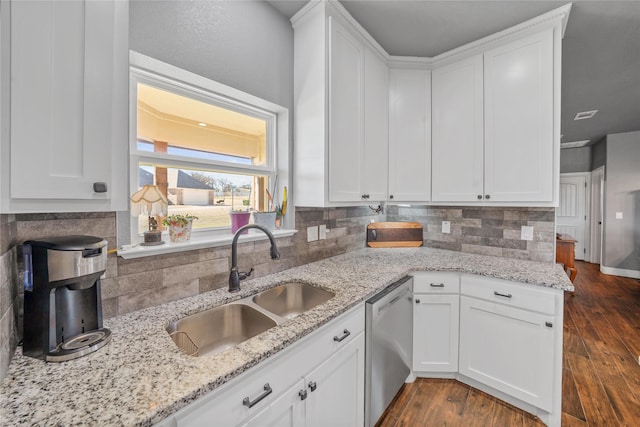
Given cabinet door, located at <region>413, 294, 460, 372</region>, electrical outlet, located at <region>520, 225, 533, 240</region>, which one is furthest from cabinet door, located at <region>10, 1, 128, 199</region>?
electrical outlet, located at <region>520, 225, 533, 240</region>

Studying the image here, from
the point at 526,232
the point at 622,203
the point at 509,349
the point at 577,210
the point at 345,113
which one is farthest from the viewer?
the point at 577,210

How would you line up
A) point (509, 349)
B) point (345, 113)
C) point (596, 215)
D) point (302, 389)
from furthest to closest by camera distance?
point (596, 215), point (345, 113), point (509, 349), point (302, 389)

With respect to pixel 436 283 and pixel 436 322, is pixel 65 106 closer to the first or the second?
pixel 436 283

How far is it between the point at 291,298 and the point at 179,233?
2.42ft

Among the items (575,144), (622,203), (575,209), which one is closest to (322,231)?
(622,203)

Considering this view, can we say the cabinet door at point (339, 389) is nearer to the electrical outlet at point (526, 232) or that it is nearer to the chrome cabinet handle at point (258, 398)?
the chrome cabinet handle at point (258, 398)

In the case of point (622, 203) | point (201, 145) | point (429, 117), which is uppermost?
point (429, 117)

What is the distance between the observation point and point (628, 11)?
1716 millimetres

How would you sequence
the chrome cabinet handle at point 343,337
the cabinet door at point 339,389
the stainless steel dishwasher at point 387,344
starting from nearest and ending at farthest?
the cabinet door at point 339,389 < the chrome cabinet handle at point 343,337 < the stainless steel dishwasher at point 387,344

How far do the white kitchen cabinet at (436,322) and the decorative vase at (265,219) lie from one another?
108 centimetres

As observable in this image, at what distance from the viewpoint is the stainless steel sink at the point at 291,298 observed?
4.99ft

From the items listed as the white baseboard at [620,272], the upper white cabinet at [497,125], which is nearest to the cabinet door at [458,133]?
the upper white cabinet at [497,125]

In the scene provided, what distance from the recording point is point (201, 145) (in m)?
1.56

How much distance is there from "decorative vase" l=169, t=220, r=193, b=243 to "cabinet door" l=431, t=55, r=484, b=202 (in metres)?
1.93
